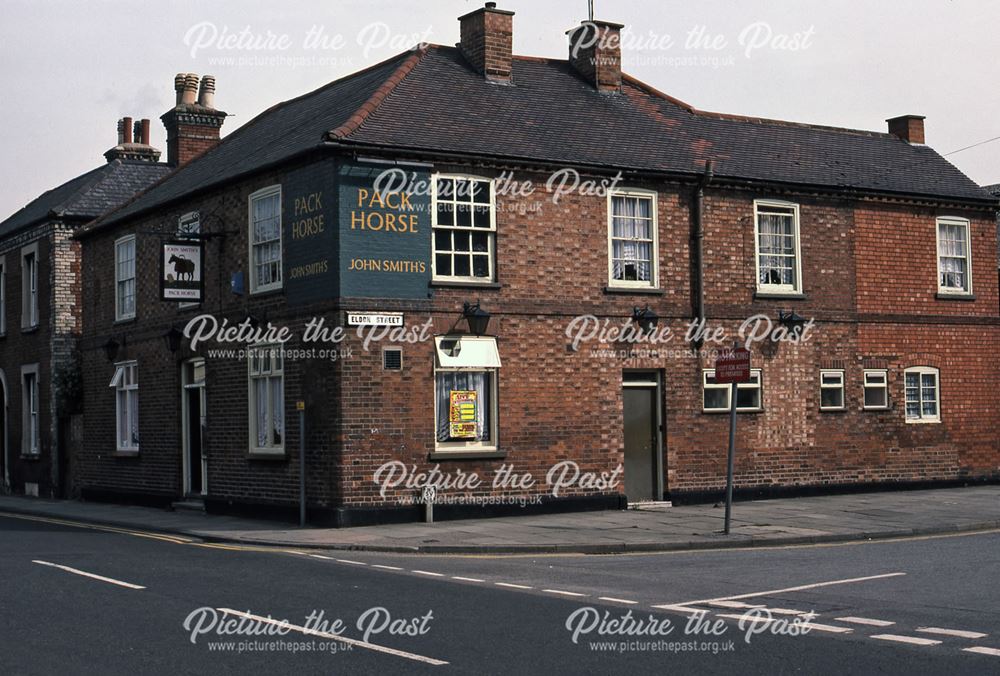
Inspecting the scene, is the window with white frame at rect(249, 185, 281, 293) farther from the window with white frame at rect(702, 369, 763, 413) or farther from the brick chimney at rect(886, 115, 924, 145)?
the brick chimney at rect(886, 115, 924, 145)

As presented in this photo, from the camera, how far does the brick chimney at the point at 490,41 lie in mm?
25484

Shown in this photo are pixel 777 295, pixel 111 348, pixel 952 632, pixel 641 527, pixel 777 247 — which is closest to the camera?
pixel 952 632

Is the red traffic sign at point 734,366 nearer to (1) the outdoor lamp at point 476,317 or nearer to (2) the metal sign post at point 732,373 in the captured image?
(2) the metal sign post at point 732,373

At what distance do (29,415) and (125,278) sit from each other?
755 centimetres

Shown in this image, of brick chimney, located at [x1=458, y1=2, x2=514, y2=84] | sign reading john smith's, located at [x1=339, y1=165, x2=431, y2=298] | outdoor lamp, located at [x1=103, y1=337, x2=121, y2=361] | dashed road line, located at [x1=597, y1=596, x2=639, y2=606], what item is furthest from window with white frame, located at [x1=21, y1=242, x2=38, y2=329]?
dashed road line, located at [x1=597, y1=596, x2=639, y2=606]

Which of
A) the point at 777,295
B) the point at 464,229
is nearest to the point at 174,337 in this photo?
the point at 464,229

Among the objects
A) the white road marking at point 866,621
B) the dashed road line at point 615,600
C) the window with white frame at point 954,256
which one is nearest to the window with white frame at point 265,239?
the dashed road line at point 615,600

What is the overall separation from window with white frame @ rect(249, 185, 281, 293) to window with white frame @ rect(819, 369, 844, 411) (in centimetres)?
1155

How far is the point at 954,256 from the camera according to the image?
28.5 m

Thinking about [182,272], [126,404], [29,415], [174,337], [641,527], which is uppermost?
[182,272]

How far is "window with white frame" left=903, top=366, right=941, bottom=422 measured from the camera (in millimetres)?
27359

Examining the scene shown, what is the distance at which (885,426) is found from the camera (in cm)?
2678

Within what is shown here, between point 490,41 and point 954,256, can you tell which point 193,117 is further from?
point 954,256

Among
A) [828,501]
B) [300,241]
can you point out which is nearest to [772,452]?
[828,501]
